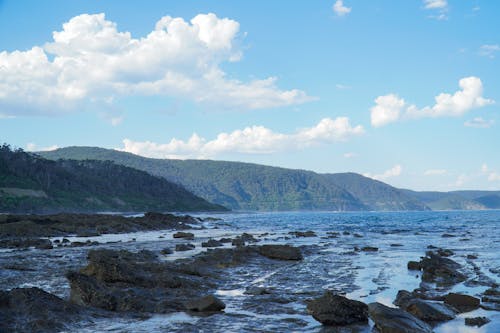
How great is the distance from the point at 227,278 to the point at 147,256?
9067mm

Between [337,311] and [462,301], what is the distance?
16.6 feet

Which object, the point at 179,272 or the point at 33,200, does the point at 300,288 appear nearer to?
the point at 179,272

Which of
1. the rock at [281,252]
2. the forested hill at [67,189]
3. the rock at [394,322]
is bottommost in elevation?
the rock at [281,252]

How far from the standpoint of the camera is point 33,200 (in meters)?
115

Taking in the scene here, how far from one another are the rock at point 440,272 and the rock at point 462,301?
219 inches

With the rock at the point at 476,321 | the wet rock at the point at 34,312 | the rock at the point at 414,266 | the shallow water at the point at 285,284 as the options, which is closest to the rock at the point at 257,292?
the shallow water at the point at 285,284

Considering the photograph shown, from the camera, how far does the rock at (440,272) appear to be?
73.0 ft

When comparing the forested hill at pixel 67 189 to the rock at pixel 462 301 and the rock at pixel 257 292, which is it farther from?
the rock at pixel 462 301

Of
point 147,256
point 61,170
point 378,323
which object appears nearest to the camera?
point 378,323

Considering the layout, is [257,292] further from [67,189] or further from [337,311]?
[67,189]

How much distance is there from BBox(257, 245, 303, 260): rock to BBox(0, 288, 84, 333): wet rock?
781 inches

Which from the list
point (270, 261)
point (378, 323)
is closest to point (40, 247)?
point (270, 261)

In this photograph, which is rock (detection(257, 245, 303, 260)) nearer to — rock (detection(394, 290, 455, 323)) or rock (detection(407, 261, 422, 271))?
rock (detection(407, 261, 422, 271))

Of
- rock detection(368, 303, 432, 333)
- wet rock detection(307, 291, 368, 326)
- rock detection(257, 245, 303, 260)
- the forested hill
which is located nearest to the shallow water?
wet rock detection(307, 291, 368, 326)
